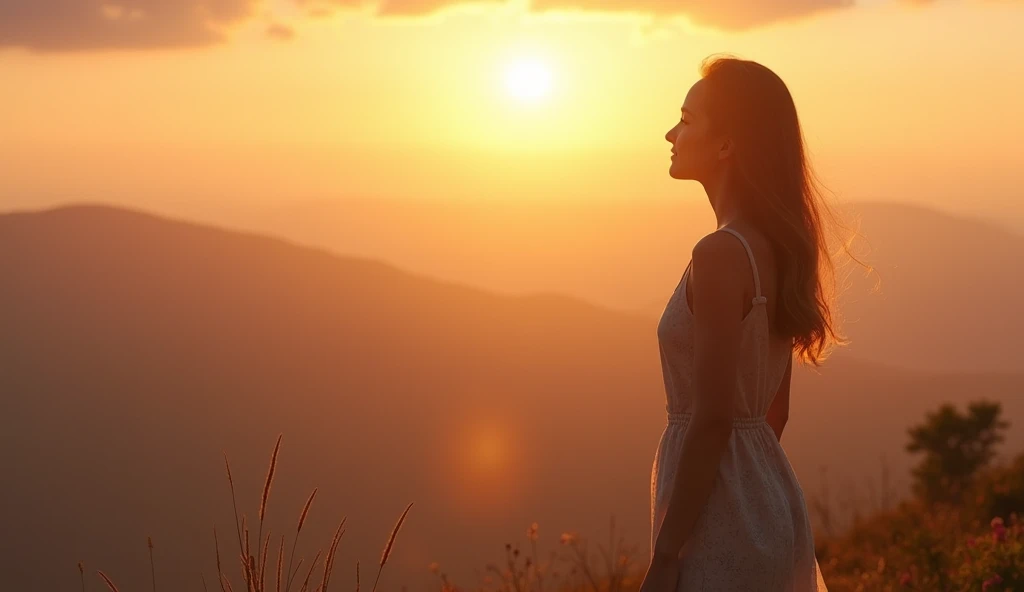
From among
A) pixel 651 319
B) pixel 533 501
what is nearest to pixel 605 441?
pixel 533 501

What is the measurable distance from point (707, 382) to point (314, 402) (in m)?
87.3

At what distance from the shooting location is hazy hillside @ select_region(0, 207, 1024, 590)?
63000 mm

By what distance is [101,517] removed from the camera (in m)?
69.9

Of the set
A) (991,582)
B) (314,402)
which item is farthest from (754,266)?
(314,402)

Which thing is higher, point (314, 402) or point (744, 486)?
point (744, 486)

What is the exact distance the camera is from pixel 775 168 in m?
2.66

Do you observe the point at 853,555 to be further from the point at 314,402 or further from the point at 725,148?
the point at 314,402

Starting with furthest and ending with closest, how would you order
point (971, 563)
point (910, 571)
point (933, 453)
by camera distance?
1. point (933, 453)
2. point (910, 571)
3. point (971, 563)

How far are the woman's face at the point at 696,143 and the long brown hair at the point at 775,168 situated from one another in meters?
0.03

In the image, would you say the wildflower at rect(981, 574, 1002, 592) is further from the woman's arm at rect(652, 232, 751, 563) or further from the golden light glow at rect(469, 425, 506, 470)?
Answer: the golden light glow at rect(469, 425, 506, 470)

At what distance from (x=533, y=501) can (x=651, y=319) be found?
29176 mm

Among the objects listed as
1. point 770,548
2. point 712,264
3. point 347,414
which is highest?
point 712,264

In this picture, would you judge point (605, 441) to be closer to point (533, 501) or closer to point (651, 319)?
point (533, 501)

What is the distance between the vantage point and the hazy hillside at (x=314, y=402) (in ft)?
207
